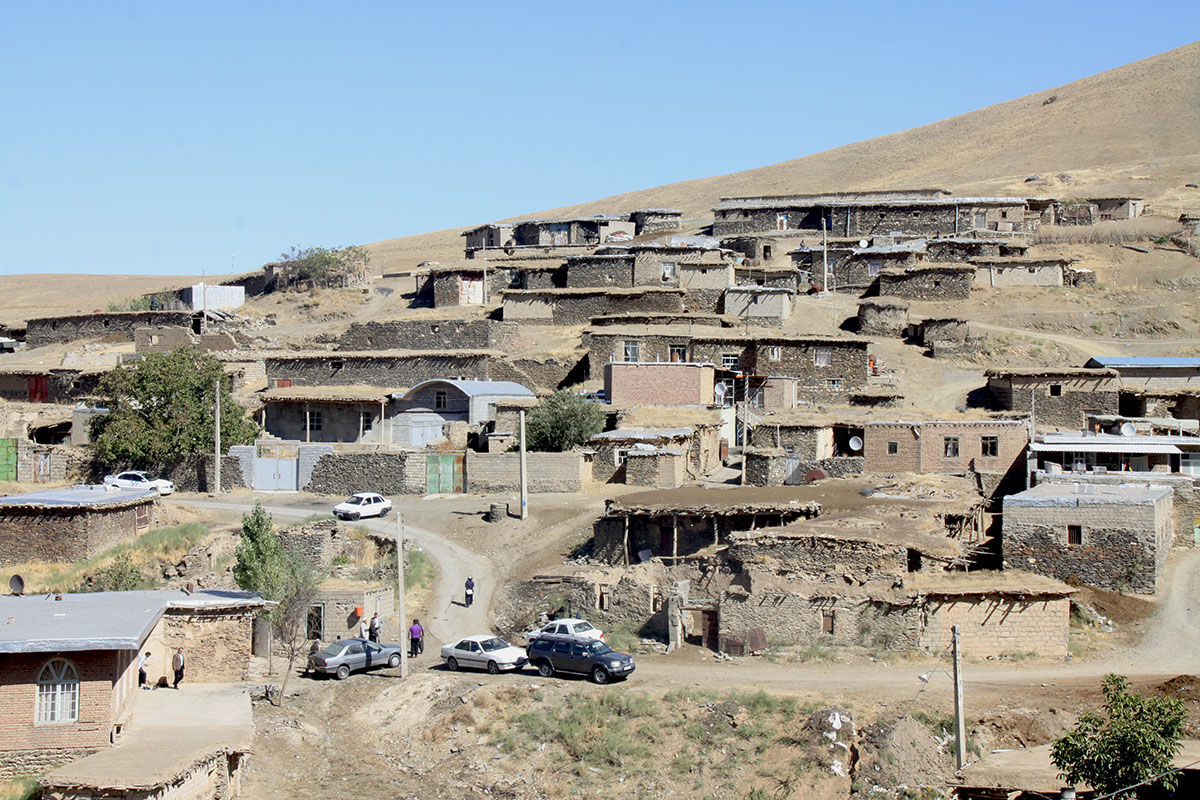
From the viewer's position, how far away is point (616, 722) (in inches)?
913

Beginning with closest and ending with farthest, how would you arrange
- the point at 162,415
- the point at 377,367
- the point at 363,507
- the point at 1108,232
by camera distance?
the point at 363,507, the point at 162,415, the point at 377,367, the point at 1108,232

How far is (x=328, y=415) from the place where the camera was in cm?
4662

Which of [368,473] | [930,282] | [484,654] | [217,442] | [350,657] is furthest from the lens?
[930,282]

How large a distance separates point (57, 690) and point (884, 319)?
41184 mm

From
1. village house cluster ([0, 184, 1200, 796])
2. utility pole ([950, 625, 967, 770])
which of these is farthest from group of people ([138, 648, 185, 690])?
utility pole ([950, 625, 967, 770])

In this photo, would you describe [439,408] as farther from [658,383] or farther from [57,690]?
[57,690]

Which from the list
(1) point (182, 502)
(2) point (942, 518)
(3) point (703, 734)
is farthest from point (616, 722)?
(1) point (182, 502)

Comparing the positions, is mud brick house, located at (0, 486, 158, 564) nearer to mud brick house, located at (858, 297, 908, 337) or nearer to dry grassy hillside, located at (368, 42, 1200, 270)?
mud brick house, located at (858, 297, 908, 337)

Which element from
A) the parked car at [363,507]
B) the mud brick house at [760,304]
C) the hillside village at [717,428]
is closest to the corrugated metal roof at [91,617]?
the hillside village at [717,428]

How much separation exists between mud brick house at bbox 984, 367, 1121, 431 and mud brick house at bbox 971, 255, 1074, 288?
16.1 metres

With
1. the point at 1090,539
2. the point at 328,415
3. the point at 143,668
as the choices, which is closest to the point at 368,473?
the point at 328,415

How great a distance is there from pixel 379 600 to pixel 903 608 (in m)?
12.1

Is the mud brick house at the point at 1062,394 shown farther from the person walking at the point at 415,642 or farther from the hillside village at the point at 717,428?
the person walking at the point at 415,642

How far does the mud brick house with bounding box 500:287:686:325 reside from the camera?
5509cm
